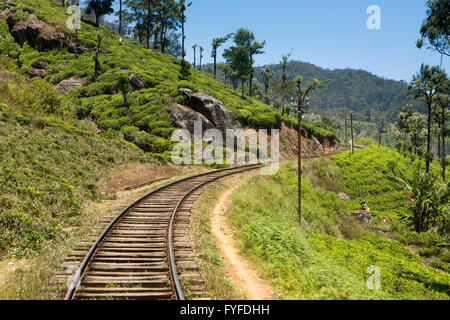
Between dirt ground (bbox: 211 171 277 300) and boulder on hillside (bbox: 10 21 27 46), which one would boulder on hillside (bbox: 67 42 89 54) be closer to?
boulder on hillside (bbox: 10 21 27 46)

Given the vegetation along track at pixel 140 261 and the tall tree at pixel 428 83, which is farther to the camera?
the tall tree at pixel 428 83

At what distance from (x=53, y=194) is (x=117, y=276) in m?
7.27

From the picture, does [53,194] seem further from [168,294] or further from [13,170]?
[168,294]

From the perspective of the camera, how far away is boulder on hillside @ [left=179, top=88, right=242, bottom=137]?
121ft

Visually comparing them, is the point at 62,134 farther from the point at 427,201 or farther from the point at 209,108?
the point at 427,201

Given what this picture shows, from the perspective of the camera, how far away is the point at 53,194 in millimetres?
12281

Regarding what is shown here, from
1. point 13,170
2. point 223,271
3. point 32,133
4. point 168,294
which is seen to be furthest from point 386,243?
point 32,133

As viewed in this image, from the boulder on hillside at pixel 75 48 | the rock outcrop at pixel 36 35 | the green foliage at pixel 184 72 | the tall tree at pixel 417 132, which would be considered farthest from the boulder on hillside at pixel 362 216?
the tall tree at pixel 417 132

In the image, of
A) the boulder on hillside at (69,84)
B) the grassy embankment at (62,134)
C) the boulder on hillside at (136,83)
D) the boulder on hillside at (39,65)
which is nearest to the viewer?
the grassy embankment at (62,134)

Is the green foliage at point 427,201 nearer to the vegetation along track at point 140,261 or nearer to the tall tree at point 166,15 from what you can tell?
the vegetation along track at point 140,261

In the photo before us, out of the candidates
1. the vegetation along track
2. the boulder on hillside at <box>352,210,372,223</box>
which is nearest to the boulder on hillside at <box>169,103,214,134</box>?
the boulder on hillside at <box>352,210,372,223</box>

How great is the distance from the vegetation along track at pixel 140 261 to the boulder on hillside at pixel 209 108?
1003 inches

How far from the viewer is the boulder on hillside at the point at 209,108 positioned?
36.8 metres

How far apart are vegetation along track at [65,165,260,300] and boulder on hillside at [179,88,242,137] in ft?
83.5
